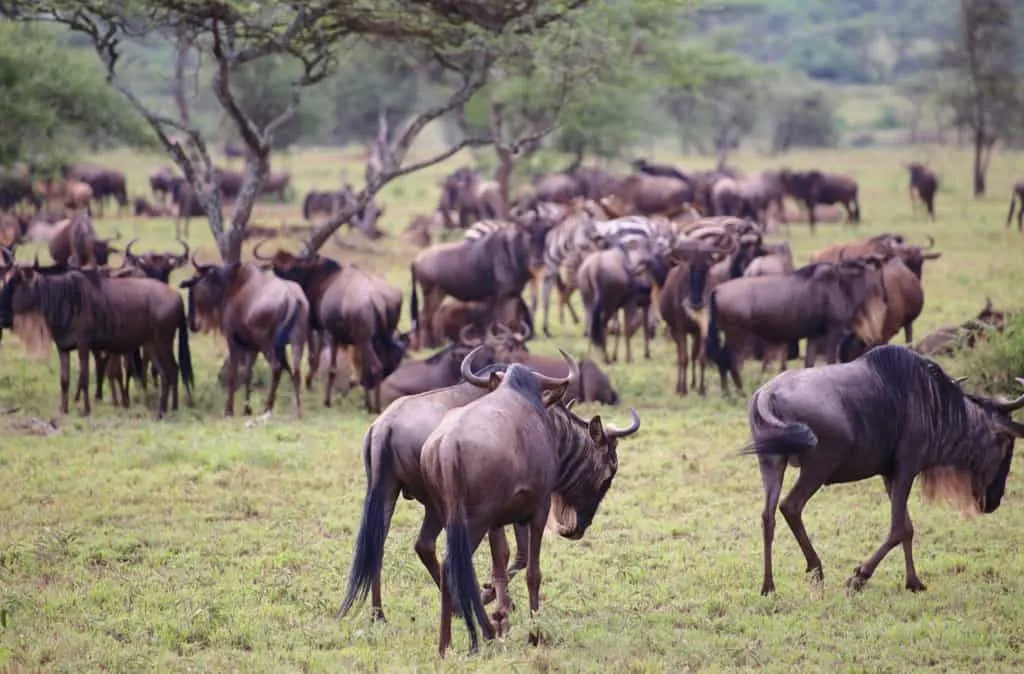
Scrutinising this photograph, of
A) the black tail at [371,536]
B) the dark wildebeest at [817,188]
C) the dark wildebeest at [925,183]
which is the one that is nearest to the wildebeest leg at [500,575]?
the black tail at [371,536]

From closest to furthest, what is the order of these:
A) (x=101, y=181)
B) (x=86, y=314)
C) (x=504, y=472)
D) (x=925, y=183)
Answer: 1. (x=504, y=472)
2. (x=86, y=314)
3. (x=925, y=183)
4. (x=101, y=181)

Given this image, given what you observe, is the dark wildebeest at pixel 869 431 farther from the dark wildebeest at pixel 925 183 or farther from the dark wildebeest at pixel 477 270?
the dark wildebeest at pixel 925 183

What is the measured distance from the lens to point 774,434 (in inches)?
283

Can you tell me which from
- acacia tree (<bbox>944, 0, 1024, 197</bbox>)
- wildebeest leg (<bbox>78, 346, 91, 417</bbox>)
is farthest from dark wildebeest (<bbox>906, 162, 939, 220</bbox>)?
wildebeest leg (<bbox>78, 346, 91, 417</bbox>)

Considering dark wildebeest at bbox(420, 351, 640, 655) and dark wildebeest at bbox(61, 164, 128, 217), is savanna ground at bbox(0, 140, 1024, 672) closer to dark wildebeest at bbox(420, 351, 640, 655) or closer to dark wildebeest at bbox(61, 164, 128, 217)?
dark wildebeest at bbox(420, 351, 640, 655)

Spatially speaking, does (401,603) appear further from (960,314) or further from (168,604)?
(960,314)

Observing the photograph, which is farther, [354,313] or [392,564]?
[354,313]

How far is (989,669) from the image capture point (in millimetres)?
6230

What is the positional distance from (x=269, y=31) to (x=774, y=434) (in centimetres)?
903

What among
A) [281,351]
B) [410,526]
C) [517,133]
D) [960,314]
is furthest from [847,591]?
[517,133]

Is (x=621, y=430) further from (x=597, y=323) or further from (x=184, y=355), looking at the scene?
(x=597, y=323)

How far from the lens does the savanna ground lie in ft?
21.2

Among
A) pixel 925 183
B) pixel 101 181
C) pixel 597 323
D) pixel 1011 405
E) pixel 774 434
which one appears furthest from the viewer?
pixel 101 181

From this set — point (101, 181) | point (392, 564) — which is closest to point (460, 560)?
point (392, 564)
